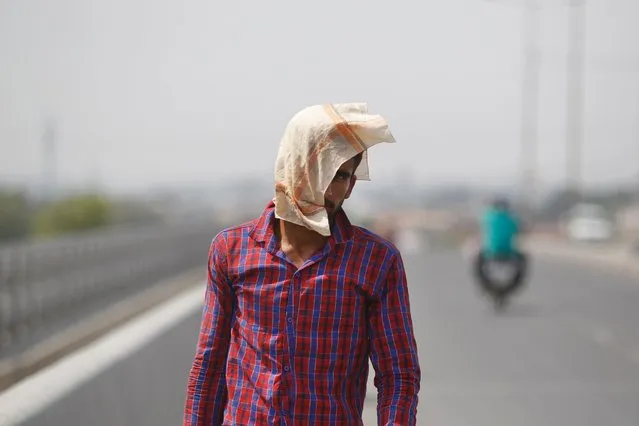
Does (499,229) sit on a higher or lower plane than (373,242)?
lower

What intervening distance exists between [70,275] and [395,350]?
19.5 metres

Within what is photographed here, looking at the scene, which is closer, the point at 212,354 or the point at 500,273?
the point at 212,354

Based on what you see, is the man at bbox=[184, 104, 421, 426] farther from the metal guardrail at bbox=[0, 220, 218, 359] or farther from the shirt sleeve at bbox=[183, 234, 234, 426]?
the metal guardrail at bbox=[0, 220, 218, 359]

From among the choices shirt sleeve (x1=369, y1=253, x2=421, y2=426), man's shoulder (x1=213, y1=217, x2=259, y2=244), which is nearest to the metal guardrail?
man's shoulder (x1=213, y1=217, x2=259, y2=244)

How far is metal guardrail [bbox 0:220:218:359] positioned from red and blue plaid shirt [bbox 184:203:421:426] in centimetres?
1361

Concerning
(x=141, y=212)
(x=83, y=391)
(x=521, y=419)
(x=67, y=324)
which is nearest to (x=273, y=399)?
(x=83, y=391)

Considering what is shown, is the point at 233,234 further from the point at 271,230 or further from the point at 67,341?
the point at 67,341

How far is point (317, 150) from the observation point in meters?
3.46

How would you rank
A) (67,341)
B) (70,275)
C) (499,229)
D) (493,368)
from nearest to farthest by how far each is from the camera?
(493,368), (67,341), (499,229), (70,275)

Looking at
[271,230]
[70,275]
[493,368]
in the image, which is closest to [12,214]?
[70,275]

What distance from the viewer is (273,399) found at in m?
3.51

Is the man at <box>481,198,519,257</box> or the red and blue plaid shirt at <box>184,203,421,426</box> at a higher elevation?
the red and blue plaid shirt at <box>184,203,421,426</box>

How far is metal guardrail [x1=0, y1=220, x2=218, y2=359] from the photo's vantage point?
1794 cm

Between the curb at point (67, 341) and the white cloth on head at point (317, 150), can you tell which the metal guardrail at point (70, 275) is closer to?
the curb at point (67, 341)
